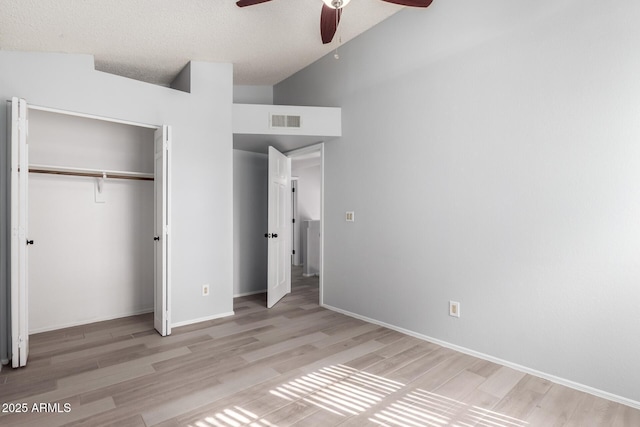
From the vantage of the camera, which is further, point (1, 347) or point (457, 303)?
point (457, 303)

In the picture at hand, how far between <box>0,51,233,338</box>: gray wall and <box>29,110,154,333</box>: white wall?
2.26ft

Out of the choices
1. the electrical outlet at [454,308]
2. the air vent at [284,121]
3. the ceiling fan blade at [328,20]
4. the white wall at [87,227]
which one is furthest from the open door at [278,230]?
the electrical outlet at [454,308]

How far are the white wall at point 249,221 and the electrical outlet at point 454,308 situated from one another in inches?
114

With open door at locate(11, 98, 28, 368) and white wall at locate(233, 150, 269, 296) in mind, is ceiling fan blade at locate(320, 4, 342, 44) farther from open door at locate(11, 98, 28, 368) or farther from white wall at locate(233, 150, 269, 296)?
white wall at locate(233, 150, 269, 296)

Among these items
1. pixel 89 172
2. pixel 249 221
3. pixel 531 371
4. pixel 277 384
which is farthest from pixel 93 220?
pixel 531 371

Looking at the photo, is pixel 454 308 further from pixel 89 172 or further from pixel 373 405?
pixel 89 172

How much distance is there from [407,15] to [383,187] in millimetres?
1664

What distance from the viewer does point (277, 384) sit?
2.36m

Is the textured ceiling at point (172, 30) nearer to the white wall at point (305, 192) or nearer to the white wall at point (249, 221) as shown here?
the white wall at point (249, 221)

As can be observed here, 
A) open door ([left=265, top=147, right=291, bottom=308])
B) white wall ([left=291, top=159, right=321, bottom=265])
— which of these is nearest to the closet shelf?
open door ([left=265, top=147, right=291, bottom=308])

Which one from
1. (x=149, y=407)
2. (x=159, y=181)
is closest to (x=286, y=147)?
(x=159, y=181)

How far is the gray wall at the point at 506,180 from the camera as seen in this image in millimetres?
2184

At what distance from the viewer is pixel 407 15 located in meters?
3.31

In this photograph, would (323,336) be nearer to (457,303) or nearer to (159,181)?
(457,303)
